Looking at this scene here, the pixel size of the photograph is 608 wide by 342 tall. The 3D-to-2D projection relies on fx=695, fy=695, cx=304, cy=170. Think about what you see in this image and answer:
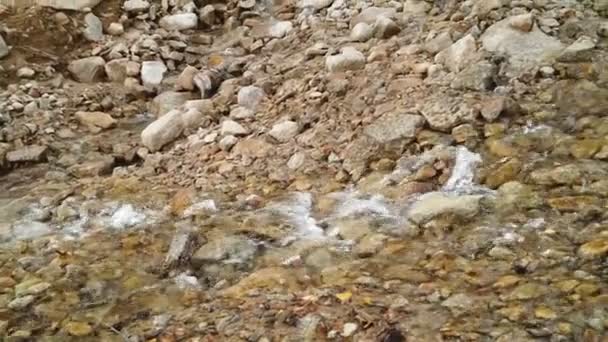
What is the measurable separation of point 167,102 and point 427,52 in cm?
171

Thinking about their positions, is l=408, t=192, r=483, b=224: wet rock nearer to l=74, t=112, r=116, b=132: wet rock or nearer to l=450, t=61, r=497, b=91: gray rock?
l=450, t=61, r=497, b=91: gray rock

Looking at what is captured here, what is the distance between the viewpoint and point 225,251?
120 inches

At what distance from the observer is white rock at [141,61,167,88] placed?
480 centimetres

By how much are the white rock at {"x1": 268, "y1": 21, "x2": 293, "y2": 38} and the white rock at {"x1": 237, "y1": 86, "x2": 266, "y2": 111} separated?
0.84 m

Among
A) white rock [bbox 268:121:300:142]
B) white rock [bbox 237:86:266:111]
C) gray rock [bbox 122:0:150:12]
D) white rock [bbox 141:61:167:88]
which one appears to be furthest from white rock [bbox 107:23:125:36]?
white rock [bbox 268:121:300:142]

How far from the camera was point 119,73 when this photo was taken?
4.90 meters

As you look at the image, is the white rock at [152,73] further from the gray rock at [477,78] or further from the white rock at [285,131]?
the gray rock at [477,78]

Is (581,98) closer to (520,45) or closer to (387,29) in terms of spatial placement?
(520,45)

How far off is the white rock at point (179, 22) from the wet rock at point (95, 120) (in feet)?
3.70

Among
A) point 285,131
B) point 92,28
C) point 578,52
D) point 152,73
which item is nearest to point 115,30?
point 92,28

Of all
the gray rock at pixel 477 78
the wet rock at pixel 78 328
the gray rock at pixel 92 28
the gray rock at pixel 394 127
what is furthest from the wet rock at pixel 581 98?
the gray rock at pixel 92 28

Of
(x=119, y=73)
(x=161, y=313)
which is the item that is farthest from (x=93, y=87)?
(x=161, y=313)

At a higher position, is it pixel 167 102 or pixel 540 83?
pixel 540 83

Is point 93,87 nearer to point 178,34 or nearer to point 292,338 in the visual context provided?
point 178,34
